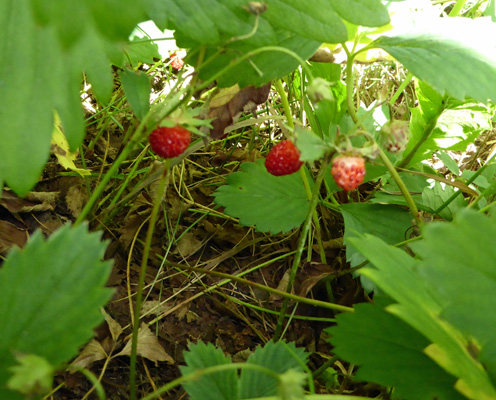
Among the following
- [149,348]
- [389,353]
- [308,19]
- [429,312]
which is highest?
[308,19]

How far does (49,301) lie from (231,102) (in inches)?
26.8

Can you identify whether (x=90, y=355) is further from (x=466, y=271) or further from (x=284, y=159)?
(x=466, y=271)

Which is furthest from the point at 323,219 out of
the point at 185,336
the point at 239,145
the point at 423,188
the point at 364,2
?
the point at 364,2

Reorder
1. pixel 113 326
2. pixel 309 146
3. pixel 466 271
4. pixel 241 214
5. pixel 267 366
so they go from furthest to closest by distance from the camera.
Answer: pixel 241 214 → pixel 113 326 → pixel 267 366 → pixel 309 146 → pixel 466 271

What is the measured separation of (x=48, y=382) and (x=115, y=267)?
2.43ft

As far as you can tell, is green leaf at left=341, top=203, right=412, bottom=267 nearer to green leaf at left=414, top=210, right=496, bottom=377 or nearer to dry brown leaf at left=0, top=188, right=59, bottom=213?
green leaf at left=414, top=210, right=496, bottom=377

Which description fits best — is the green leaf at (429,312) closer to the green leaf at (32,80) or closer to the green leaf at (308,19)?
the green leaf at (308,19)

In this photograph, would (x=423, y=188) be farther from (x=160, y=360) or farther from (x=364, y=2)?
(x=160, y=360)

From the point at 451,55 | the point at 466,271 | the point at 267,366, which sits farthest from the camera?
the point at 451,55

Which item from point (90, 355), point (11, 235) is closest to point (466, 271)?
point (90, 355)

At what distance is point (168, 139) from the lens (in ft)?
2.72

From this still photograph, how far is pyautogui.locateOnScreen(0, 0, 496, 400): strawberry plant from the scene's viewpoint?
0.67 metres

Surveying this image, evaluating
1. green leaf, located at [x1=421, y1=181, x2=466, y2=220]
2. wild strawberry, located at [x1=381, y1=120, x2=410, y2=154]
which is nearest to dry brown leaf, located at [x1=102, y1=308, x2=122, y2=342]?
wild strawberry, located at [x1=381, y1=120, x2=410, y2=154]

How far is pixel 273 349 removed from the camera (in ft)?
3.06
